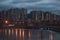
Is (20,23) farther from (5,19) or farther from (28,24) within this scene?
(5,19)

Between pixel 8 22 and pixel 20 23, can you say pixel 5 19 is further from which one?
pixel 20 23

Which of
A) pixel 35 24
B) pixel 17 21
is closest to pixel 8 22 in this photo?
pixel 17 21

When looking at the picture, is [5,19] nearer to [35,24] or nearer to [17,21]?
[17,21]

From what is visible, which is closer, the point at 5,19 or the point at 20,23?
the point at 20,23

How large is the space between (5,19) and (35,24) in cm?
3056

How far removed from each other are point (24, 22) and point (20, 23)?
16.7 feet

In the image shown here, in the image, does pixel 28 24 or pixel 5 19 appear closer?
pixel 28 24

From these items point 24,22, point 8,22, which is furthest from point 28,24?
point 8,22

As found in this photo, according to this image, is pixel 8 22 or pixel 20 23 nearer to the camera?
pixel 20 23

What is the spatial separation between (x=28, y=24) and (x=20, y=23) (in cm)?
553

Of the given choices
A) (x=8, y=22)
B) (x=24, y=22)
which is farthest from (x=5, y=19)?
(x=24, y=22)

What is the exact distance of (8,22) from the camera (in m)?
172

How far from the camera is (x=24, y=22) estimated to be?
164875 millimetres

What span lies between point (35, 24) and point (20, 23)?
9808 mm
